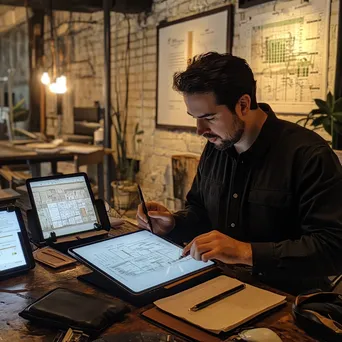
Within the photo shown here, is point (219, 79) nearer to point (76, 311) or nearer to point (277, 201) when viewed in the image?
point (277, 201)

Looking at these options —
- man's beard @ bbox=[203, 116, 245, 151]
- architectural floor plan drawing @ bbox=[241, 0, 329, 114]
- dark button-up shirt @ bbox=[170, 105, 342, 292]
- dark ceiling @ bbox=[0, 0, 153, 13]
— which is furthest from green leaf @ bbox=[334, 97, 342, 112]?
dark ceiling @ bbox=[0, 0, 153, 13]

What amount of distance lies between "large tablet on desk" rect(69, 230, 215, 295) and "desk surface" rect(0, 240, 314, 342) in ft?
0.22

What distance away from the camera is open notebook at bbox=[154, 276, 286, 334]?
3.49 ft

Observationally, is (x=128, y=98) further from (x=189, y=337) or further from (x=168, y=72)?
(x=189, y=337)

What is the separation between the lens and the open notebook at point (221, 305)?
1.06 m

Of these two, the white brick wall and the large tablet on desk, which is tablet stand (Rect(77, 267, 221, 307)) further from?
the white brick wall

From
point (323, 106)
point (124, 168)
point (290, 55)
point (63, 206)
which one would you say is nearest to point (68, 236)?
point (63, 206)

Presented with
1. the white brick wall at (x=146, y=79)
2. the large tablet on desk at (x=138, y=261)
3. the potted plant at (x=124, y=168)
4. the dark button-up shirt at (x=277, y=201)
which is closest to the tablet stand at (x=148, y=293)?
the large tablet on desk at (x=138, y=261)

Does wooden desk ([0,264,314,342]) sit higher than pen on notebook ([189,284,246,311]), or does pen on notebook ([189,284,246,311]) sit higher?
pen on notebook ([189,284,246,311])

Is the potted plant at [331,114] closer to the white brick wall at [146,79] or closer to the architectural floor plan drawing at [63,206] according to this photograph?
the white brick wall at [146,79]

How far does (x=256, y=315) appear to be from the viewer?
1.11 meters

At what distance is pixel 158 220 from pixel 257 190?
0.37 m

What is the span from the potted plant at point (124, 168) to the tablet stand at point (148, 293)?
12.0 feet

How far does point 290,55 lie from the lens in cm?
321
